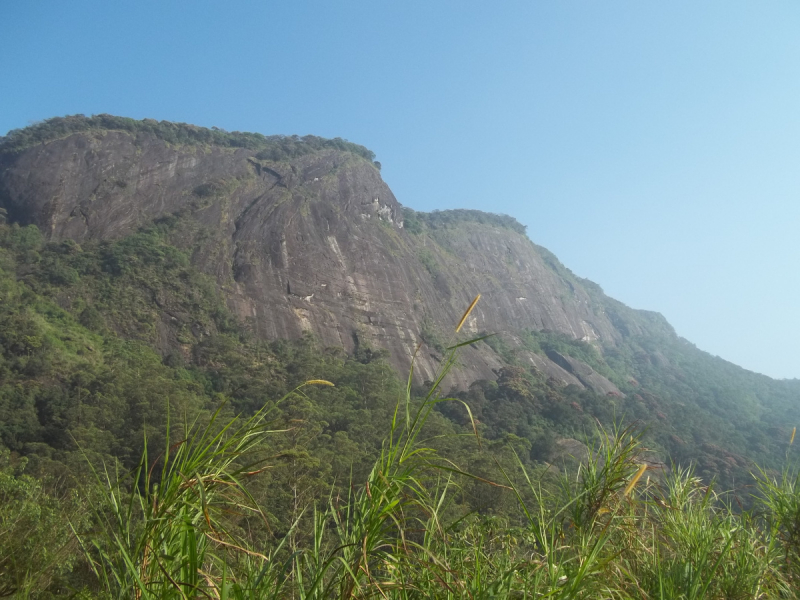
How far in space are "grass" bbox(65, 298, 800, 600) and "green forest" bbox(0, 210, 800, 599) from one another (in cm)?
2

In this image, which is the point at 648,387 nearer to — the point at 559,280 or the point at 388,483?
the point at 559,280

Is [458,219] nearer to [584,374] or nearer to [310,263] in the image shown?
[584,374]

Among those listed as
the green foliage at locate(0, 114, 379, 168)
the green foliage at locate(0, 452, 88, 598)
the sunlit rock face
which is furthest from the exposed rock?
the green foliage at locate(0, 452, 88, 598)

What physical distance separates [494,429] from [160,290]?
20.3 metres

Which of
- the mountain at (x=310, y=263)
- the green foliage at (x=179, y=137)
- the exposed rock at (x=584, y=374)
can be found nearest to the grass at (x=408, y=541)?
the mountain at (x=310, y=263)

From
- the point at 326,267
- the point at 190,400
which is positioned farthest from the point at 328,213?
the point at 190,400

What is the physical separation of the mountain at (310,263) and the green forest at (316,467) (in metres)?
0.48

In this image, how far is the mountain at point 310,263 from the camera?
3316 cm

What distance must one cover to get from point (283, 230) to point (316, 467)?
2481 cm

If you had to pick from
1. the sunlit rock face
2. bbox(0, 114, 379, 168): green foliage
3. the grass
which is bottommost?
the grass

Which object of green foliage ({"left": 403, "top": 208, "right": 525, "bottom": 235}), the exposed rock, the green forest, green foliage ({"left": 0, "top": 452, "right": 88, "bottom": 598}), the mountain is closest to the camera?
the green forest

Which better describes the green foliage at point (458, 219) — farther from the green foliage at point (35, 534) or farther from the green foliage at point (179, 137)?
the green foliage at point (35, 534)

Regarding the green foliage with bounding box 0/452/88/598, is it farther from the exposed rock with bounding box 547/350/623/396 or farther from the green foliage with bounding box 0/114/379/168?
the exposed rock with bounding box 547/350/623/396

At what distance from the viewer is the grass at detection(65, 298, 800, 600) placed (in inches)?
63.4
